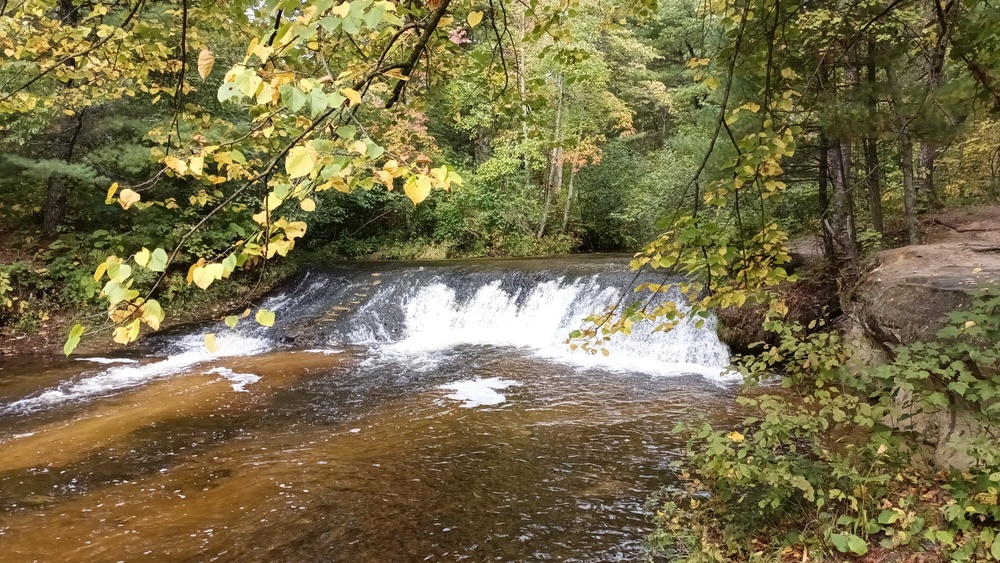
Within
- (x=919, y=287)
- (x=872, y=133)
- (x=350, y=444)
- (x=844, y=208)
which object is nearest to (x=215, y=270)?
(x=350, y=444)

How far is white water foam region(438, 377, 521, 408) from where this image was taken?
22.4 ft

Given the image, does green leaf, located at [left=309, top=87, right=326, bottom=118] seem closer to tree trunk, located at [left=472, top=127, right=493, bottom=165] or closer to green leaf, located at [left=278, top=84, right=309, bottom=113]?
green leaf, located at [left=278, top=84, right=309, bottom=113]

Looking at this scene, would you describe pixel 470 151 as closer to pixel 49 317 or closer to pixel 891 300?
pixel 49 317

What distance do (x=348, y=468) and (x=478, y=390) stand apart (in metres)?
2.58

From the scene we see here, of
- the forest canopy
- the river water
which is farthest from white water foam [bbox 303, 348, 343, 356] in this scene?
the forest canopy

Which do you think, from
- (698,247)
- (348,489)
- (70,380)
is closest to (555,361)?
(348,489)

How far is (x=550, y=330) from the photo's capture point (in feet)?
35.3

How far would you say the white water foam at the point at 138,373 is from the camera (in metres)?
7.13

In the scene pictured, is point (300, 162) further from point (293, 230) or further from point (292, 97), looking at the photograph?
point (293, 230)

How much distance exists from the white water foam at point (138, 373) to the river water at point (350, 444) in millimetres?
44

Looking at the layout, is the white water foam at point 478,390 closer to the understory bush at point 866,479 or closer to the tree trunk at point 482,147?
the understory bush at point 866,479

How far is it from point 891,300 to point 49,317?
1308 cm

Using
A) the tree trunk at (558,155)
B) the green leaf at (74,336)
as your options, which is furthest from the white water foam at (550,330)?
the green leaf at (74,336)

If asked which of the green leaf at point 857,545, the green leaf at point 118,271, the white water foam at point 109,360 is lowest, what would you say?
the green leaf at point 857,545
